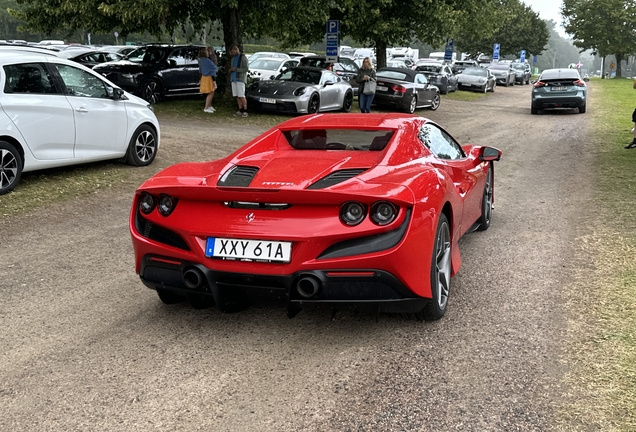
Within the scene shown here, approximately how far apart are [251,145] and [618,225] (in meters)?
4.49

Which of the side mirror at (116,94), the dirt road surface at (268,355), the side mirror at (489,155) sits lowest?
the dirt road surface at (268,355)

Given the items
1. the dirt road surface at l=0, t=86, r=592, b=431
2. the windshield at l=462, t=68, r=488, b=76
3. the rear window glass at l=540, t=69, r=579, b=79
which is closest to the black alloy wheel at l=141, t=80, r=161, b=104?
the rear window glass at l=540, t=69, r=579, b=79

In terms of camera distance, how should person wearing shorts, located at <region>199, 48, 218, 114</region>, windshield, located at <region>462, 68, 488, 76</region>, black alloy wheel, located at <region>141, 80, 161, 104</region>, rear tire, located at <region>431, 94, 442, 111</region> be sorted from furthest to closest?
windshield, located at <region>462, 68, 488, 76</region> < rear tire, located at <region>431, 94, 442, 111</region> < black alloy wheel, located at <region>141, 80, 161, 104</region> < person wearing shorts, located at <region>199, 48, 218, 114</region>

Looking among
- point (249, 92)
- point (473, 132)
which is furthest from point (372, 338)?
point (249, 92)

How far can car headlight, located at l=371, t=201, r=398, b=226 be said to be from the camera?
3.95 m

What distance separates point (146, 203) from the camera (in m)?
4.40

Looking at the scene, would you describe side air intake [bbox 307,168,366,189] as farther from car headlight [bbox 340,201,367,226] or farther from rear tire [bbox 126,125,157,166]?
rear tire [bbox 126,125,157,166]

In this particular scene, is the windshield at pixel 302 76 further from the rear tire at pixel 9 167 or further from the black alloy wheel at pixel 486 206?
the black alloy wheel at pixel 486 206

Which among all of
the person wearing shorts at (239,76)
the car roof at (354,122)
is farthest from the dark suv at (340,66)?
the car roof at (354,122)

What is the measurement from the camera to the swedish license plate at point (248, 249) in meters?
3.95

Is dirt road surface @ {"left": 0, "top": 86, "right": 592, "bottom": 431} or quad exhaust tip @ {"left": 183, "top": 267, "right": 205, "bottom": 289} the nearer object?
dirt road surface @ {"left": 0, "top": 86, "right": 592, "bottom": 431}

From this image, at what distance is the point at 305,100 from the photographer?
19031 millimetres

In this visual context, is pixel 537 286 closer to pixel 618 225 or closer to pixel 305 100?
pixel 618 225

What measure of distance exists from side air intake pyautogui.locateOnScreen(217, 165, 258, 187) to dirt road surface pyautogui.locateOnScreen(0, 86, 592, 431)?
99 centimetres
